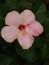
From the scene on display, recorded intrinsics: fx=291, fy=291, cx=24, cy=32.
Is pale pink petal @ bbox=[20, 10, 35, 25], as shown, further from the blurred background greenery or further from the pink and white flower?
the blurred background greenery

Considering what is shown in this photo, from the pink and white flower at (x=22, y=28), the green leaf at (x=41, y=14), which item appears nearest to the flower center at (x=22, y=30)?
the pink and white flower at (x=22, y=28)

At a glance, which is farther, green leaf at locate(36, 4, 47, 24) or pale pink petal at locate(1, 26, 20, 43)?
green leaf at locate(36, 4, 47, 24)

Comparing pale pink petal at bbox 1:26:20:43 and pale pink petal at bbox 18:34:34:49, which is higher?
pale pink petal at bbox 1:26:20:43

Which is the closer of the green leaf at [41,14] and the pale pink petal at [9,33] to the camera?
the pale pink petal at [9,33]

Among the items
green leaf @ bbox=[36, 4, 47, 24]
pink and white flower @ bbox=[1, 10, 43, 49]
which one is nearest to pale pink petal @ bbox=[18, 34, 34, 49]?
pink and white flower @ bbox=[1, 10, 43, 49]

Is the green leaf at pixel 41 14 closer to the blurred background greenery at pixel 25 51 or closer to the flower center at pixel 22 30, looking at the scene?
the blurred background greenery at pixel 25 51

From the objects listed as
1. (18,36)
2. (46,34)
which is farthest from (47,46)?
(18,36)

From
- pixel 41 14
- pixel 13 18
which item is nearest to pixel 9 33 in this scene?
pixel 13 18

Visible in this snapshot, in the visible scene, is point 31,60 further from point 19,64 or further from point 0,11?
point 0,11
